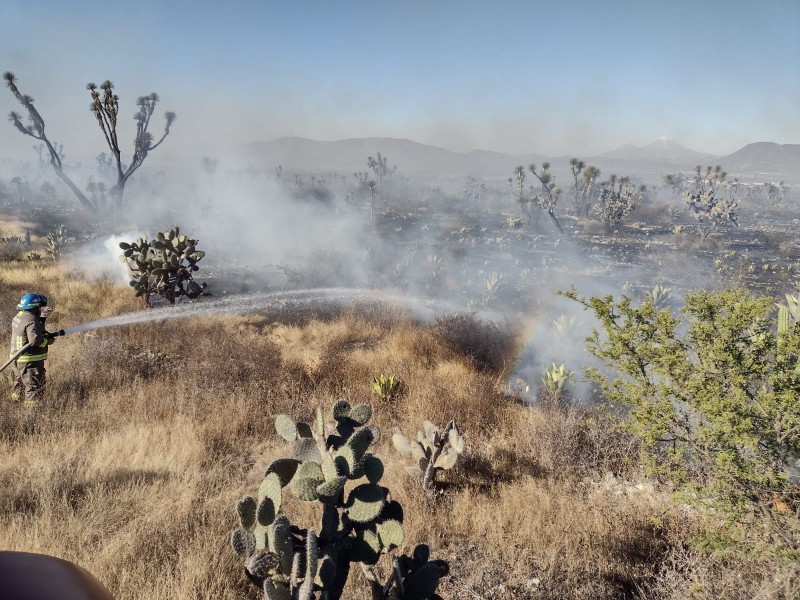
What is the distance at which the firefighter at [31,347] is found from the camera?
4977 mm

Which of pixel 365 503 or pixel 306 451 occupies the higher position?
pixel 306 451

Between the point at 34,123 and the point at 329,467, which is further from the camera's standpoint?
the point at 34,123

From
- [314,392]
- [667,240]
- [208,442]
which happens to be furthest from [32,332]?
[667,240]

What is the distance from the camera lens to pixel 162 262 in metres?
8.58

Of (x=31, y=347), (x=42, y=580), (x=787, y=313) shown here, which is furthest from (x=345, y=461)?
(x=31, y=347)

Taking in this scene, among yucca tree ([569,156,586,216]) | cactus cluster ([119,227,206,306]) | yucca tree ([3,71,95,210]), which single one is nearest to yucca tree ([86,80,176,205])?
yucca tree ([3,71,95,210])

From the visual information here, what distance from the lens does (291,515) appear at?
3387 mm

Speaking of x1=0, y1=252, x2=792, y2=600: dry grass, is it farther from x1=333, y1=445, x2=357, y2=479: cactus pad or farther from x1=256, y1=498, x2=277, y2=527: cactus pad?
x1=333, y1=445, x2=357, y2=479: cactus pad

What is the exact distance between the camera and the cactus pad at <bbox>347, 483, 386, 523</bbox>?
1701mm

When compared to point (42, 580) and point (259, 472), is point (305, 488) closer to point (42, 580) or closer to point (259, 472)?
point (42, 580)

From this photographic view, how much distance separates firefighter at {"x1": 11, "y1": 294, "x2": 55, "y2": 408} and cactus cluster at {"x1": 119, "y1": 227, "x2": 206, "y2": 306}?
348cm

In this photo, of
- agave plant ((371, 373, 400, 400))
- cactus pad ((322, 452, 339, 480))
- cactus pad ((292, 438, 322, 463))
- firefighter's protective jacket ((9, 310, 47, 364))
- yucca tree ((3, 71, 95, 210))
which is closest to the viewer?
cactus pad ((322, 452, 339, 480))

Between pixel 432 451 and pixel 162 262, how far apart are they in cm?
715

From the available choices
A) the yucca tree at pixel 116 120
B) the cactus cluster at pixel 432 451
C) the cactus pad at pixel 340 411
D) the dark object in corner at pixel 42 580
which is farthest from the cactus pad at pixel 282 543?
the yucca tree at pixel 116 120
